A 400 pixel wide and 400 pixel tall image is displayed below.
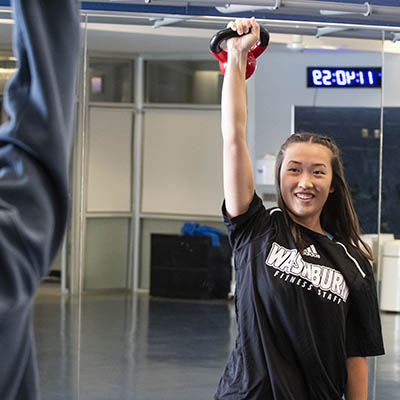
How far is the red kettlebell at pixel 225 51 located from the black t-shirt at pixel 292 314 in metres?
0.38

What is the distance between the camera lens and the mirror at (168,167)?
5.58 meters

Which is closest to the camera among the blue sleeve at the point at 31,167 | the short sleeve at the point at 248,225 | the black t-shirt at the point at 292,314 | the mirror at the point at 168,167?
the blue sleeve at the point at 31,167

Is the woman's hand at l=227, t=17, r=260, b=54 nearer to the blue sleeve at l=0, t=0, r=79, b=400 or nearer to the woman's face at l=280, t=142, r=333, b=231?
the woman's face at l=280, t=142, r=333, b=231

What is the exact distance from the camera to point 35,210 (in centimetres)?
47

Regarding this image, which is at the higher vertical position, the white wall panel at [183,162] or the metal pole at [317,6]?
the metal pole at [317,6]

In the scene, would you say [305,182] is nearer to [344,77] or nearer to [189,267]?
[344,77]

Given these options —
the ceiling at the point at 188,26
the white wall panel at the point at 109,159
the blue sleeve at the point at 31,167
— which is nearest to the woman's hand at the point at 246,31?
the blue sleeve at the point at 31,167

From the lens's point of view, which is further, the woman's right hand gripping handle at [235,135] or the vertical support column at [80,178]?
the vertical support column at [80,178]

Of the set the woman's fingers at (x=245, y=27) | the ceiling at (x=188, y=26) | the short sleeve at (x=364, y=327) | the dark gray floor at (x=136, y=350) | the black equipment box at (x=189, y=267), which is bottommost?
the dark gray floor at (x=136, y=350)

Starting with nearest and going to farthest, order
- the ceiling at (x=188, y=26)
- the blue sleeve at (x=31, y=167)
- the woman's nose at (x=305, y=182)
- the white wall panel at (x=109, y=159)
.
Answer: the blue sleeve at (x=31, y=167), the woman's nose at (x=305, y=182), the ceiling at (x=188, y=26), the white wall panel at (x=109, y=159)

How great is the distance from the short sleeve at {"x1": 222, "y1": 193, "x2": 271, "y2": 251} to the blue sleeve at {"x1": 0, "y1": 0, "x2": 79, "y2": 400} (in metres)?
1.54

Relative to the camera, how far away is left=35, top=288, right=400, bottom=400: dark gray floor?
5.61 metres

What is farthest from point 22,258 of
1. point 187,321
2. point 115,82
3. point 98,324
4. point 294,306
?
point 115,82

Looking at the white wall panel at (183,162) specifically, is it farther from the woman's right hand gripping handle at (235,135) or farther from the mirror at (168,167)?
the woman's right hand gripping handle at (235,135)
